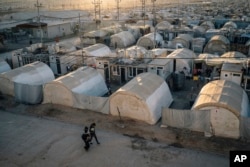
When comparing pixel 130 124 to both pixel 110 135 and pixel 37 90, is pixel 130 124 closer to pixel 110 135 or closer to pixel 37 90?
pixel 110 135

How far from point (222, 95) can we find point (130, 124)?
5.39 metres

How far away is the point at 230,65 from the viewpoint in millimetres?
21203

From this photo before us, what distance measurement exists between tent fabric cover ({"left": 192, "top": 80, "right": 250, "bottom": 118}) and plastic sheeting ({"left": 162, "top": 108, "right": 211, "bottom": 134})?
0.45 metres

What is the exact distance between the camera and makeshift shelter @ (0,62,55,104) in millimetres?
19797

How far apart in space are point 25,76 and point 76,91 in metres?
5.79

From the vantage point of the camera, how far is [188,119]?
48.5 feet

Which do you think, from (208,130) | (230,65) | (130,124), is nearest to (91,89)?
(130,124)

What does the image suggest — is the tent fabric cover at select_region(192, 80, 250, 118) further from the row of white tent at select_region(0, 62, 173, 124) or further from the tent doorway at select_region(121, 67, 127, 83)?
the tent doorway at select_region(121, 67, 127, 83)

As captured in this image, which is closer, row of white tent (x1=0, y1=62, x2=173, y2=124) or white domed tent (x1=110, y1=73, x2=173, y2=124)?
white domed tent (x1=110, y1=73, x2=173, y2=124)

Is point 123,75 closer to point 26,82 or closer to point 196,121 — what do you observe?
point 26,82

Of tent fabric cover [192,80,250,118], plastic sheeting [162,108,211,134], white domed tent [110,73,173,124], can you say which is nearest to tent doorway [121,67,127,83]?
white domed tent [110,73,173,124]

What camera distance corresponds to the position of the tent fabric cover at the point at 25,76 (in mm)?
21312

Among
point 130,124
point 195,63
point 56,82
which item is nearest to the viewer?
point 130,124

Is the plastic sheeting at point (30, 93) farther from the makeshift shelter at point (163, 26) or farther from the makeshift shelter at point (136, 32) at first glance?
the makeshift shelter at point (163, 26)
